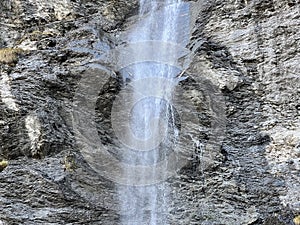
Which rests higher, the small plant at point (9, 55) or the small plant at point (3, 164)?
the small plant at point (9, 55)

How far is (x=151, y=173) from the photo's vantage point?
1370 cm

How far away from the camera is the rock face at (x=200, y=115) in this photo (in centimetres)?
1244

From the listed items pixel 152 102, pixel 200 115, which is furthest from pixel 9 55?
pixel 200 115

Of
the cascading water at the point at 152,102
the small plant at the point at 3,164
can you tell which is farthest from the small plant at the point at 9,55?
the small plant at the point at 3,164

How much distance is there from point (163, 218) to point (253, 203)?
2468 millimetres

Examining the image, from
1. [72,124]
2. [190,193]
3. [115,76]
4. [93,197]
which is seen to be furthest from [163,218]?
[115,76]

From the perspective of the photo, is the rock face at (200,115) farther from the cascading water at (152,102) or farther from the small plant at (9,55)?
the cascading water at (152,102)

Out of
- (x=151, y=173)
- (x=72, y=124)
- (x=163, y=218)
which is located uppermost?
(x=72, y=124)

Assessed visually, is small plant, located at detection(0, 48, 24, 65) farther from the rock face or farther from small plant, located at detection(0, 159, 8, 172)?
small plant, located at detection(0, 159, 8, 172)

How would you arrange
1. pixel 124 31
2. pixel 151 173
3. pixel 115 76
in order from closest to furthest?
pixel 151 173 < pixel 115 76 < pixel 124 31

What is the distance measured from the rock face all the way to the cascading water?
447 mm

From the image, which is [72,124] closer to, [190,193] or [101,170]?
[101,170]

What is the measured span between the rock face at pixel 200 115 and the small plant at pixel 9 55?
0.04 metres

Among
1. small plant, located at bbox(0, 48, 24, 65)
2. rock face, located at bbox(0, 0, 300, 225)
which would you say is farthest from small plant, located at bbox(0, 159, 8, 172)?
small plant, located at bbox(0, 48, 24, 65)
